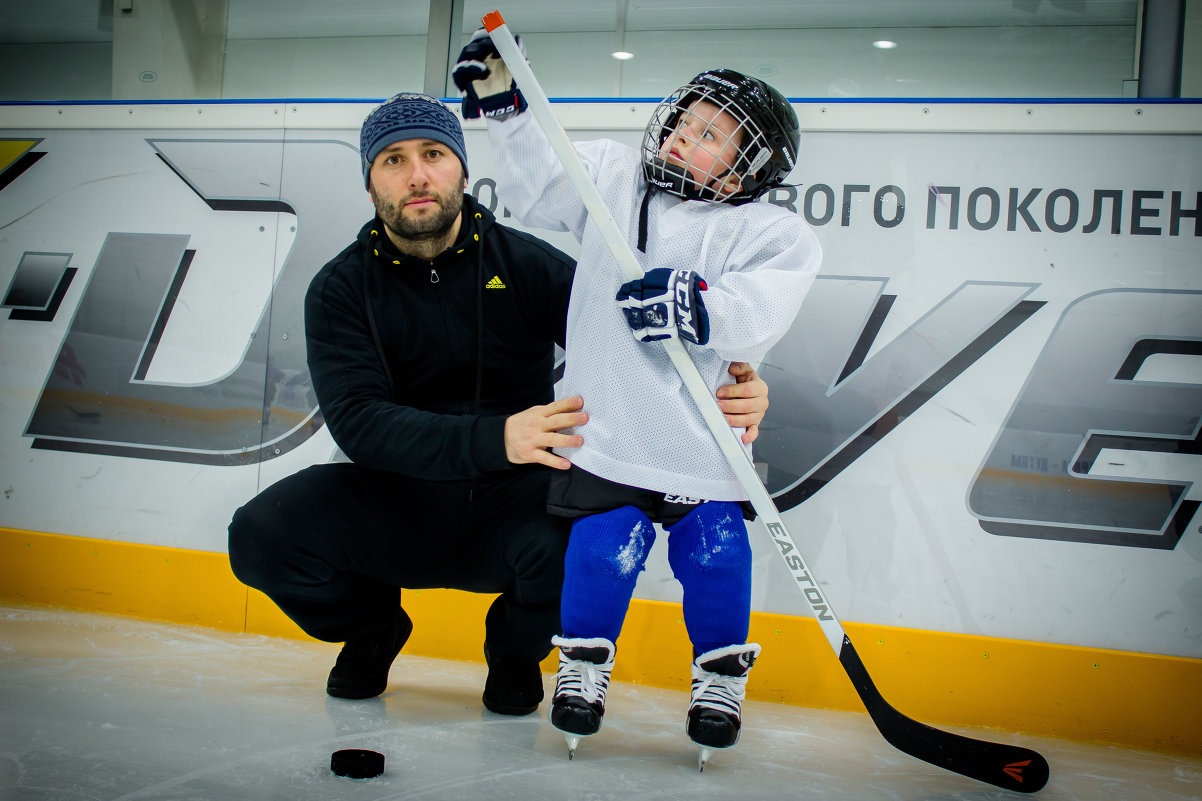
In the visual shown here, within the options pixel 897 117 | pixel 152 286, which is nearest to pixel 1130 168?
pixel 897 117

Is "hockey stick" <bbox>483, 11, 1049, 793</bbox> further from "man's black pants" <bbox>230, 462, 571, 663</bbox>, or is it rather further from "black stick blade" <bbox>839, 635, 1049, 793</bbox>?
"man's black pants" <bbox>230, 462, 571, 663</bbox>

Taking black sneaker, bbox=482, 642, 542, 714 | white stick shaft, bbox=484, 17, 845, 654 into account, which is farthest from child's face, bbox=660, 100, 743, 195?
black sneaker, bbox=482, 642, 542, 714

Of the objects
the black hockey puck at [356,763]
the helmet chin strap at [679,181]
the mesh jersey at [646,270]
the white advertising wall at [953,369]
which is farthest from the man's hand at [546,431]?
the white advertising wall at [953,369]

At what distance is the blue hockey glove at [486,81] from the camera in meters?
1.24

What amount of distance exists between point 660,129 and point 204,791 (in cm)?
103

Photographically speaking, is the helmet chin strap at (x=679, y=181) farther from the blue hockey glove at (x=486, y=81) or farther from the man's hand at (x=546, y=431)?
the man's hand at (x=546, y=431)

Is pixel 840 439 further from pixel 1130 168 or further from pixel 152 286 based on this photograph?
pixel 152 286

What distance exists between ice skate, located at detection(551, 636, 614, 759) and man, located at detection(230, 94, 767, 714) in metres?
0.19

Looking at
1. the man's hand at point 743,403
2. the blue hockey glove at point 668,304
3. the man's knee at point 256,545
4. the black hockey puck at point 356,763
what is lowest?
the black hockey puck at point 356,763

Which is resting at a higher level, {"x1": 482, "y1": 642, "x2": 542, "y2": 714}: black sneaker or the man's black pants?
the man's black pants

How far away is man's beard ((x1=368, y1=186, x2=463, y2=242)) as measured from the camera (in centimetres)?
144

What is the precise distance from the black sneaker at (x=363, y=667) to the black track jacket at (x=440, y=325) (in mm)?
323

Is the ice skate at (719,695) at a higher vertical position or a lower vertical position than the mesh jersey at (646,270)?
lower

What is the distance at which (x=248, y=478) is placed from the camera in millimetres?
2010
